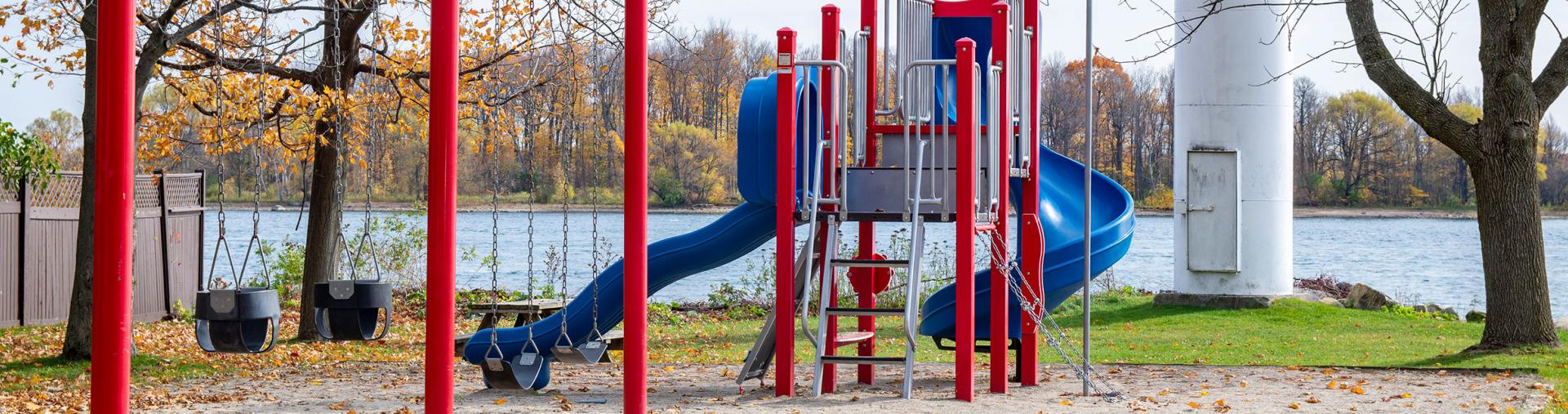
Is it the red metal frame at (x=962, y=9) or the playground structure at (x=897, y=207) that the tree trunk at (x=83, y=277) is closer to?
the playground structure at (x=897, y=207)

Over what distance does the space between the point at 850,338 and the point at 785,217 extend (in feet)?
3.55

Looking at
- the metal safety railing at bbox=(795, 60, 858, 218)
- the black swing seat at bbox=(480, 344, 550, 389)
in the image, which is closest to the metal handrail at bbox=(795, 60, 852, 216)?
the metal safety railing at bbox=(795, 60, 858, 218)

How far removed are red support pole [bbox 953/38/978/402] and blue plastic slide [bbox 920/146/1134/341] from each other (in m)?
1.05

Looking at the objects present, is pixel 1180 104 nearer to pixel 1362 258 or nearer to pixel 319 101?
pixel 319 101

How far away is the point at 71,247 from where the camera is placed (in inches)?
500

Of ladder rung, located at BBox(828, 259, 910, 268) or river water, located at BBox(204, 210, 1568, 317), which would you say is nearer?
ladder rung, located at BBox(828, 259, 910, 268)

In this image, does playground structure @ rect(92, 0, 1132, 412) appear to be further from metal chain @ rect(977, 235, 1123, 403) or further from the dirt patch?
the dirt patch

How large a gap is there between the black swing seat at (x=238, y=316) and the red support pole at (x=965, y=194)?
11.3 feet

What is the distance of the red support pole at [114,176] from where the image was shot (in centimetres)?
451

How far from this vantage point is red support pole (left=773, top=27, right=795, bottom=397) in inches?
284

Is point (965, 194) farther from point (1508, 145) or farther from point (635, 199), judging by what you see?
point (1508, 145)

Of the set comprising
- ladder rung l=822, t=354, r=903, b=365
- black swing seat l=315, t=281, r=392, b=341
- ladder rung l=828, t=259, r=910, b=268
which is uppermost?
ladder rung l=828, t=259, r=910, b=268

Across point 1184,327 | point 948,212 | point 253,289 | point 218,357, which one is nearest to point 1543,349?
point 1184,327

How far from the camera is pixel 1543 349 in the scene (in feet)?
32.1
